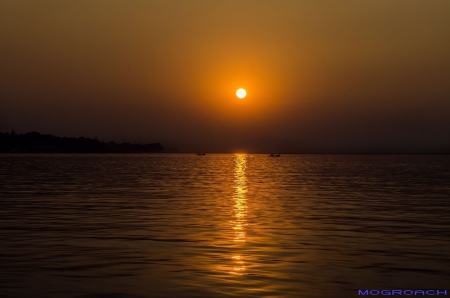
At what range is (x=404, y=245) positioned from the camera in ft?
68.9

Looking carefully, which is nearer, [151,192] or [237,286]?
[237,286]

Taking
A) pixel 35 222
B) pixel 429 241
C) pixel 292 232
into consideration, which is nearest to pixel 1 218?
pixel 35 222

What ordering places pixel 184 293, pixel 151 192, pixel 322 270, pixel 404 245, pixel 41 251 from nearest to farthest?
1. pixel 184 293
2. pixel 322 270
3. pixel 41 251
4. pixel 404 245
5. pixel 151 192

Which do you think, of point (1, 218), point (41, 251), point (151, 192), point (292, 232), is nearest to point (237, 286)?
point (41, 251)

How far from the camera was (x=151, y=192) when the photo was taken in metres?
46.8

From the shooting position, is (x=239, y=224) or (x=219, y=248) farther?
(x=239, y=224)

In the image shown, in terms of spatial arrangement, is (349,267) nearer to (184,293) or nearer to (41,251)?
(184,293)

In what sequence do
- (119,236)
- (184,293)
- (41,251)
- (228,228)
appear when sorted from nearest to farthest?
1. (184,293)
2. (41,251)
3. (119,236)
4. (228,228)

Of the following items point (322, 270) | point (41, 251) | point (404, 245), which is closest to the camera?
point (322, 270)

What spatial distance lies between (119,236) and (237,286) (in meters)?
9.40

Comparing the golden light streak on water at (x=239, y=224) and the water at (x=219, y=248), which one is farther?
the golden light streak on water at (x=239, y=224)

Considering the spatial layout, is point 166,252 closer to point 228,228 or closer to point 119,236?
point 119,236

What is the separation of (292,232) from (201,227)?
4.09 m

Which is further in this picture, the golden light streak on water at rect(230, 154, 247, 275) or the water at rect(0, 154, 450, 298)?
the golden light streak on water at rect(230, 154, 247, 275)
